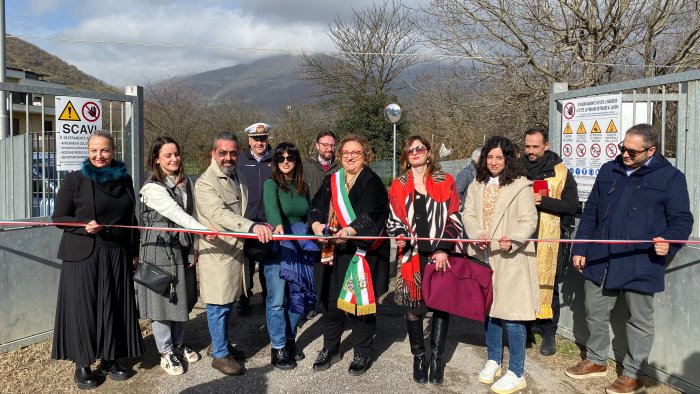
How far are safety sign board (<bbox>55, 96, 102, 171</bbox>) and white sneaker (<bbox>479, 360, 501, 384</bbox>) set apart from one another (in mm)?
4076

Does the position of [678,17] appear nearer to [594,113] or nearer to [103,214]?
[594,113]

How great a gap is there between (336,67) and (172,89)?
28.6ft

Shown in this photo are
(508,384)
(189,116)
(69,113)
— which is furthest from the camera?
(189,116)

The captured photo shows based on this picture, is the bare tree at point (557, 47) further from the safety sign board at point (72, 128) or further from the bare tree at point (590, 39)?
the safety sign board at point (72, 128)

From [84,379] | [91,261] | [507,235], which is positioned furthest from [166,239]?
[507,235]

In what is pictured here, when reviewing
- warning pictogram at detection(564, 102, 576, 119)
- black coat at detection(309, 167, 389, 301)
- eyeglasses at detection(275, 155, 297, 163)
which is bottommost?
black coat at detection(309, 167, 389, 301)

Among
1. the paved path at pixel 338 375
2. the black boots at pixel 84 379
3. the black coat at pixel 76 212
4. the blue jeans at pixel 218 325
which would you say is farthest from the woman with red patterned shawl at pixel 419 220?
the black boots at pixel 84 379

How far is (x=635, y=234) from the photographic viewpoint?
160 inches

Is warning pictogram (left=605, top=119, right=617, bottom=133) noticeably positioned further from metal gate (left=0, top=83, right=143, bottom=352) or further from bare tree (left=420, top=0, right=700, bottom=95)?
bare tree (left=420, top=0, right=700, bottom=95)

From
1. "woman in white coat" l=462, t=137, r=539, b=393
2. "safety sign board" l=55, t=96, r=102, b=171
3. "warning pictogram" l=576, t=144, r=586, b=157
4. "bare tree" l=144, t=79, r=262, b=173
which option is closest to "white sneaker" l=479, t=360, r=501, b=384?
"woman in white coat" l=462, t=137, r=539, b=393

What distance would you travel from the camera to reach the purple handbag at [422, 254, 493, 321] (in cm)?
416

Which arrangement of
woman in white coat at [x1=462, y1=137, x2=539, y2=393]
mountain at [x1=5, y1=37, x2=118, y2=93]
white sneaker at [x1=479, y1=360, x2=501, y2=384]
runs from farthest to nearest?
mountain at [x1=5, y1=37, x2=118, y2=93] < white sneaker at [x1=479, y1=360, x2=501, y2=384] < woman in white coat at [x1=462, y1=137, x2=539, y2=393]

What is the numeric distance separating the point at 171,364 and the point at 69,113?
2517mm

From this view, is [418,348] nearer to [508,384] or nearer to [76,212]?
[508,384]
